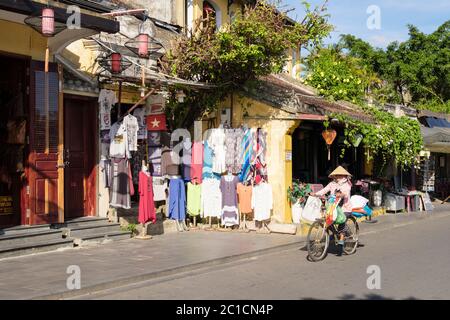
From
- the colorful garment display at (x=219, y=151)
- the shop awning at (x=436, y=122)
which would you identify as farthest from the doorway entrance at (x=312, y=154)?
the shop awning at (x=436, y=122)

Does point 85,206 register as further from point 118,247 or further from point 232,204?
point 232,204

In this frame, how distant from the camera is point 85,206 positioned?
1305 cm

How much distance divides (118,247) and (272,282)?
4.25m

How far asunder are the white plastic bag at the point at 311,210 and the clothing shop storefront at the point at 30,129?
550 cm

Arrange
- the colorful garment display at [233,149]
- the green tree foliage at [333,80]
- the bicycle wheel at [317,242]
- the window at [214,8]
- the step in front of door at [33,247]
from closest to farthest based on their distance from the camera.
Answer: the step in front of door at [33,247]
the bicycle wheel at [317,242]
the colorful garment display at [233,149]
the green tree foliage at [333,80]
the window at [214,8]

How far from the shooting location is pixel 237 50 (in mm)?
12531

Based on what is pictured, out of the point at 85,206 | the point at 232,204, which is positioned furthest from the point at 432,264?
the point at 85,206

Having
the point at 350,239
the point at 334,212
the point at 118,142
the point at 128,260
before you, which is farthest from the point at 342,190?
the point at 118,142

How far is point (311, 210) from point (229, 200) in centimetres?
224

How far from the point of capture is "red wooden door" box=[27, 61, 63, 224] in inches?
442

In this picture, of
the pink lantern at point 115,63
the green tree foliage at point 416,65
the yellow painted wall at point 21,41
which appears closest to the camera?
the yellow painted wall at point 21,41

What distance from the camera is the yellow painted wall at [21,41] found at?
35.5 feet

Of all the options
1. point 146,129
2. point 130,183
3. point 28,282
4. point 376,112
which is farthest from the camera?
point 376,112

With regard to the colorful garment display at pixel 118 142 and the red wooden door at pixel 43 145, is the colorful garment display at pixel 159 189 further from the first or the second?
the red wooden door at pixel 43 145
